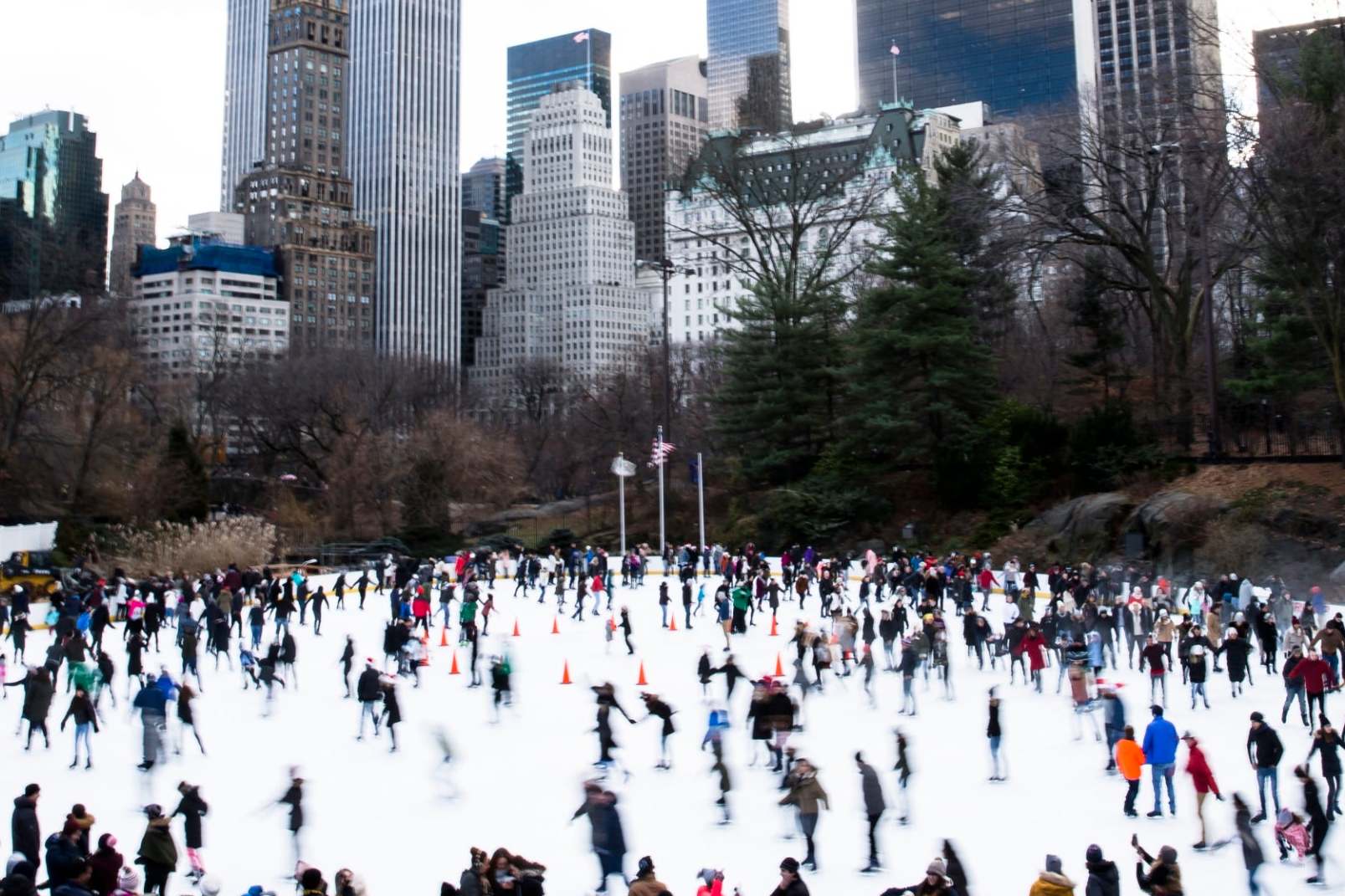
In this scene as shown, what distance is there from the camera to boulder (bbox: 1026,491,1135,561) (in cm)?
3644

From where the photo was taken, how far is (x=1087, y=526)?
121 ft

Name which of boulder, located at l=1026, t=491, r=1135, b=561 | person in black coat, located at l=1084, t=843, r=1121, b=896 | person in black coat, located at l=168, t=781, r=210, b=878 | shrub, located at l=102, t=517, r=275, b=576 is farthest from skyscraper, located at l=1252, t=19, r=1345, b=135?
person in black coat, located at l=168, t=781, r=210, b=878

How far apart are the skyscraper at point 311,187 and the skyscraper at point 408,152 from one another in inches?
137

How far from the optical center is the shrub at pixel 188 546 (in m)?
36.9

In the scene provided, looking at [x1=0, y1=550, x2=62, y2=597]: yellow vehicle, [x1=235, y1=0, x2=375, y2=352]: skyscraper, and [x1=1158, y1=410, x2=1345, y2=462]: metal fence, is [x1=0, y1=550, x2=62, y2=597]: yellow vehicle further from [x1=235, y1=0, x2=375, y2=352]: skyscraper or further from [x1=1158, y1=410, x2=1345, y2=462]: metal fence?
[x1=235, y1=0, x2=375, y2=352]: skyscraper

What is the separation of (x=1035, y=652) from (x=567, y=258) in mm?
176045

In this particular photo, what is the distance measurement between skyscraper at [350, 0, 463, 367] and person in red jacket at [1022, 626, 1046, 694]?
16435 cm

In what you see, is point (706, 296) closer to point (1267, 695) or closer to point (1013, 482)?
point (1013, 482)

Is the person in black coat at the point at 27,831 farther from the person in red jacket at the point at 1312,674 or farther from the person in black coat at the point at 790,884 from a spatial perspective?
the person in red jacket at the point at 1312,674

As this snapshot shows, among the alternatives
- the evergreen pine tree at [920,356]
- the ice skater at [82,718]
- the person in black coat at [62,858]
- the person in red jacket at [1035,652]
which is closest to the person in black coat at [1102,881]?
the person in black coat at [62,858]

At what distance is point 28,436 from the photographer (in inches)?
1849

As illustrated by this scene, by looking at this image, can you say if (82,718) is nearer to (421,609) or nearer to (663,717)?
(663,717)

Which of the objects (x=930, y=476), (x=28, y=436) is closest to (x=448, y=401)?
(x=28, y=436)

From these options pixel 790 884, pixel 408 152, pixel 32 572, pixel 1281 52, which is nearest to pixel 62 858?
pixel 790 884
